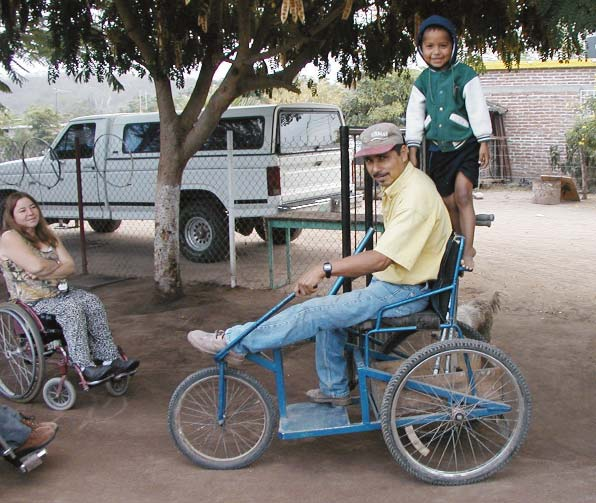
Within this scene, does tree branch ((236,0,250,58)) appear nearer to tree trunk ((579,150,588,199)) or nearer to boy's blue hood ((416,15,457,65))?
boy's blue hood ((416,15,457,65))

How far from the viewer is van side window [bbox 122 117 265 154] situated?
9.54 m

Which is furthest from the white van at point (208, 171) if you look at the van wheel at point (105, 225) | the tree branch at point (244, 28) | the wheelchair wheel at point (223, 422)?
the wheelchair wheel at point (223, 422)

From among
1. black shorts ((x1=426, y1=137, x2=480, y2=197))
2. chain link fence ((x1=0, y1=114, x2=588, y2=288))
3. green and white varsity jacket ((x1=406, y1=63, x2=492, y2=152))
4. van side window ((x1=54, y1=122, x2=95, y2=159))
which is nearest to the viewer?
green and white varsity jacket ((x1=406, y1=63, x2=492, y2=152))

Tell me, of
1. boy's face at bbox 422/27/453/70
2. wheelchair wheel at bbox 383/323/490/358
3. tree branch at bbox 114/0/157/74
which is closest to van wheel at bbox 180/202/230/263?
tree branch at bbox 114/0/157/74

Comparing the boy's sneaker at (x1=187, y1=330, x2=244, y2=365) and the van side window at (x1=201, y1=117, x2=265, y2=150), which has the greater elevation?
the van side window at (x1=201, y1=117, x2=265, y2=150)

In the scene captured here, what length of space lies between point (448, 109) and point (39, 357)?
2.91 m

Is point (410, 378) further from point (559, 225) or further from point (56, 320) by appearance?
point (559, 225)

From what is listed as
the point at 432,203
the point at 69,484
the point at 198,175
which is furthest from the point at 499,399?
the point at 198,175

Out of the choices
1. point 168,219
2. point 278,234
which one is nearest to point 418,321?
point 168,219

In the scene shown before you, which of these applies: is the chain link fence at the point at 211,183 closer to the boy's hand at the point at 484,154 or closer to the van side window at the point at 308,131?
the van side window at the point at 308,131

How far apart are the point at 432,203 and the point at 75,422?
254 cm

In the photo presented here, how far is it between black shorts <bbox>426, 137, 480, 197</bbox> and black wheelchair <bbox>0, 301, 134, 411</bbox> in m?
2.34

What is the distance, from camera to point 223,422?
3.77 m

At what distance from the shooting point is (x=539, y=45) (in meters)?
6.68
